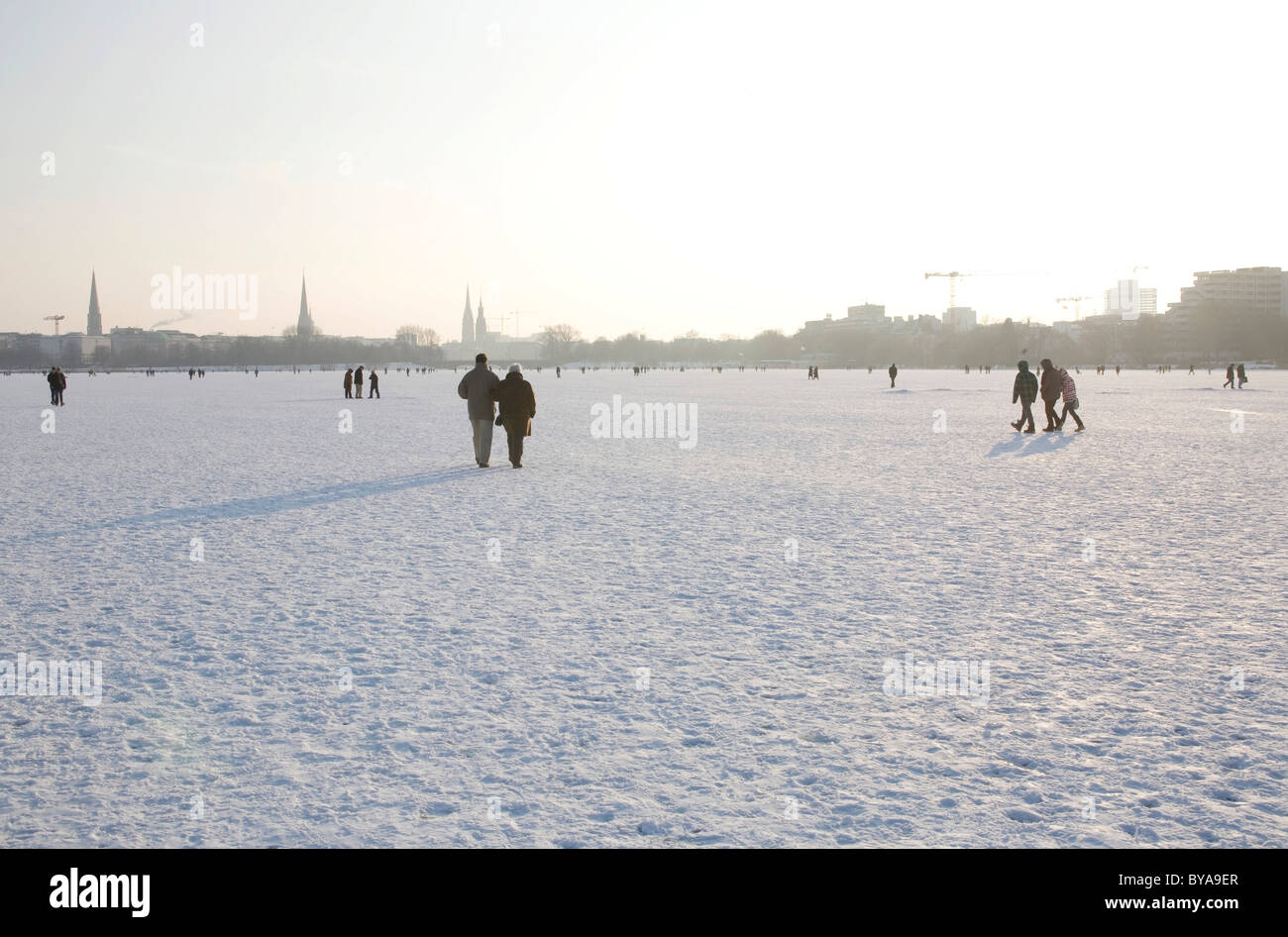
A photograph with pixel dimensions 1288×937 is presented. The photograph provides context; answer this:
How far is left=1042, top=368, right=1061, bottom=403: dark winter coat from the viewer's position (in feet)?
65.4

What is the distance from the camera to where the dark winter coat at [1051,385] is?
65.4 feet

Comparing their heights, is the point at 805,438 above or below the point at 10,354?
below

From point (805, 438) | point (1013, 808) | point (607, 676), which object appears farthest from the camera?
point (805, 438)

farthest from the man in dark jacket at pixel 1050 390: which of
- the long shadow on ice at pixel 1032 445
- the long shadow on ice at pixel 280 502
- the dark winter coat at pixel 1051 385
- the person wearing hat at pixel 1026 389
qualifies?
the long shadow on ice at pixel 280 502

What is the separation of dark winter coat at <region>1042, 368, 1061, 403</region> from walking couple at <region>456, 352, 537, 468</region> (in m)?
11.3

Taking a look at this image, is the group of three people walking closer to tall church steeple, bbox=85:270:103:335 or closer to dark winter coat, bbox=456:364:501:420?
dark winter coat, bbox=456:364:501:420

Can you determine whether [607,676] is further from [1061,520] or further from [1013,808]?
[1061,520]

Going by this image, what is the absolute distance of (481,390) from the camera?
13906 millimetres

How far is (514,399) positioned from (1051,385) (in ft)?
38.8

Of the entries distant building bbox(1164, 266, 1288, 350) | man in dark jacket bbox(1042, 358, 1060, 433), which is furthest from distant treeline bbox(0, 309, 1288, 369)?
man in dark jacket bbox(1042, 358, 1060, 433)
